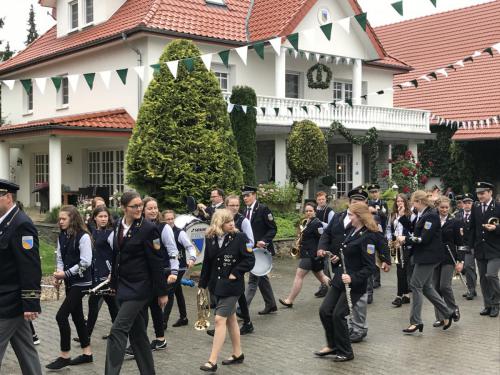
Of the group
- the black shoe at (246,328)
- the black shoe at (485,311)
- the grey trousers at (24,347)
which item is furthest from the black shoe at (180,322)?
the black shoe at (485,311)

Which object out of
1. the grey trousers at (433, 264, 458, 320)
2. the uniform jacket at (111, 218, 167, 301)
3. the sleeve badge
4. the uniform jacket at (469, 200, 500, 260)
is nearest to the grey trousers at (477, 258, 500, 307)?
the uniform jacket at (469, 200, 500, 260)

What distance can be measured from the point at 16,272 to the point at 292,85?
2057 cm

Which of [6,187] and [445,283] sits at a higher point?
[6,187]

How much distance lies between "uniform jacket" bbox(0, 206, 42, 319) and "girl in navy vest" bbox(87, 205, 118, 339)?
7.99ft

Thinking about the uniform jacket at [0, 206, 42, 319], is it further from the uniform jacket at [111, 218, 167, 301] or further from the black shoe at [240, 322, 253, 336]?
the black shoe at [240, 322, 253, 336]

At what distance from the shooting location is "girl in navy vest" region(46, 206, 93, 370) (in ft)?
25.2

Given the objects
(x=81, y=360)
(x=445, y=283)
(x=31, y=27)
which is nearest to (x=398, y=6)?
(x=445, y=283)

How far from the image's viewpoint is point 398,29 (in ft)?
124

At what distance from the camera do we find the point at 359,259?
804cm

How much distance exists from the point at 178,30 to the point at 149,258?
51.5ft

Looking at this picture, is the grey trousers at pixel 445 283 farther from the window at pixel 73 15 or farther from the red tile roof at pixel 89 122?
the window at pixel 73 15

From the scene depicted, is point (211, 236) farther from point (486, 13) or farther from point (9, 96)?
point (486, 13)

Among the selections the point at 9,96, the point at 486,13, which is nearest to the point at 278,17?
the point at 9,96

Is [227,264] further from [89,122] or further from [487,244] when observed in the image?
[89,122]
